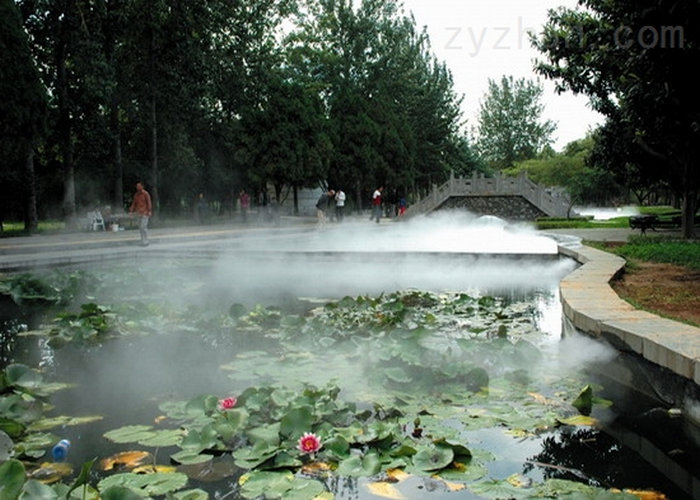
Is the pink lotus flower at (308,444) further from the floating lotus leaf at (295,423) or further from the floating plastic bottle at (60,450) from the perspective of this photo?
the floating plastic bottle at (60,450)

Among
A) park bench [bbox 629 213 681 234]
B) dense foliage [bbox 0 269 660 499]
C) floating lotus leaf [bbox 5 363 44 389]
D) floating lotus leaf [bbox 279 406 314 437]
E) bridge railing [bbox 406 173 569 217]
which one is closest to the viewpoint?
dense foliage [bbox 0 269 660 499]

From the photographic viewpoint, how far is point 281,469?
2.75m

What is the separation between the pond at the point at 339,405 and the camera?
2727mm

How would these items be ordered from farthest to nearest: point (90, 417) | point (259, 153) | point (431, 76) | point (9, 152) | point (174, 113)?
point (431, 76) < point (259, 153) < point (174, 113) < point (9, 152) < point (90, 417)

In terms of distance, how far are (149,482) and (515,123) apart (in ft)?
249

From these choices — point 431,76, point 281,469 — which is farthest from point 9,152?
point 431,76

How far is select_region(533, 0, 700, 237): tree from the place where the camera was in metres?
8.35

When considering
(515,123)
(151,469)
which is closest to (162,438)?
(151,469)

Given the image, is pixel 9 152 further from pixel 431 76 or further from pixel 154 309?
pixel 431 76

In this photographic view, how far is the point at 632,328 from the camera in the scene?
4.17m

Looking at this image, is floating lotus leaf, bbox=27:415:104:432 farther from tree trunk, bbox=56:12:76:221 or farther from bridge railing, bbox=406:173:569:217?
bridge railing, bbox=406:173:569:217

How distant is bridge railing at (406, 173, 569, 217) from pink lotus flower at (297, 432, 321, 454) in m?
36.0

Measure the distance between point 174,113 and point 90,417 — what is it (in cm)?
2528

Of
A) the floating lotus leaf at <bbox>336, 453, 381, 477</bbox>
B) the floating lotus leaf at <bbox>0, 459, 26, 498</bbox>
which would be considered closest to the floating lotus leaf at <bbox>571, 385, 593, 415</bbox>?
the floating lotus leaf at <bbox>336, 453, 381, 477</bbox>
